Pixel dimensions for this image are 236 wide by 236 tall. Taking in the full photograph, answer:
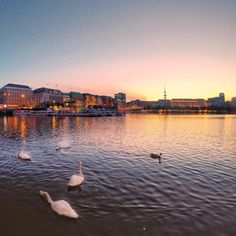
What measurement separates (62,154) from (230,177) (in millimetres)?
15296

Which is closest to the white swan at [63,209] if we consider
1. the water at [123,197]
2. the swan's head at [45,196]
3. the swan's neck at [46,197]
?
the water at [123,197]

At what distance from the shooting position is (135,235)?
8.35 m

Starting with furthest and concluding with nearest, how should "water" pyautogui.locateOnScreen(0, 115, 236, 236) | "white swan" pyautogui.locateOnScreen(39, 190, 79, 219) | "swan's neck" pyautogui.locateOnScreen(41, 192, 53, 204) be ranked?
"swan's neck" pyautogui.locateOnScreen(41, 192, 53, 204), "white swan" pyautogui.locateOnScreen(39, 190, 79, 219), "water" pyautogui.locateOnScreen(0, 115, 236, 236)

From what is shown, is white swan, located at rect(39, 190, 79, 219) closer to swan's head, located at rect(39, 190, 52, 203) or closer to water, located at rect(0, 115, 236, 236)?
water, located at rect(0, 115, 236, 236)

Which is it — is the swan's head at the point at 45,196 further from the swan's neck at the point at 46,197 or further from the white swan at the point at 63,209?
the white swan at the point at 63,209

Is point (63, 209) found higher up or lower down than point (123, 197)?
higher up

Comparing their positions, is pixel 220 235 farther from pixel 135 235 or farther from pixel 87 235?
pixel 87 235

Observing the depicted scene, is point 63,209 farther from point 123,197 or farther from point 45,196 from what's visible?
point 123,197

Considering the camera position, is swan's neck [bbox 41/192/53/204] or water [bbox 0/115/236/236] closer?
water [bbox 0/115/236/236]

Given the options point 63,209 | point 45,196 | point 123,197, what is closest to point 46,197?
point 45,196

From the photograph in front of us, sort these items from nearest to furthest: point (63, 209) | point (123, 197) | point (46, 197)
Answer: point (63, 209) < point (46, 197) < point (123, 197)

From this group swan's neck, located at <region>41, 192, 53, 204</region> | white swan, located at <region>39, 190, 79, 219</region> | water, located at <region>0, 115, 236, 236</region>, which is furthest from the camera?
swan's neck, located at <region>41, 192, 53, 204</region>

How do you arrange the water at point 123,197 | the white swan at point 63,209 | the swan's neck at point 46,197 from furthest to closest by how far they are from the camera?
1. the swan's neck at point 46,197
2. the white swan at point 63,209
3. the water at point 123,197

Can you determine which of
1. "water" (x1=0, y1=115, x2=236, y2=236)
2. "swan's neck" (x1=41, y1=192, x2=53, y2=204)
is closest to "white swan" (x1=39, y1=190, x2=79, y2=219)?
"water" (x1=0, y1=115, x2=236, y2=236)
